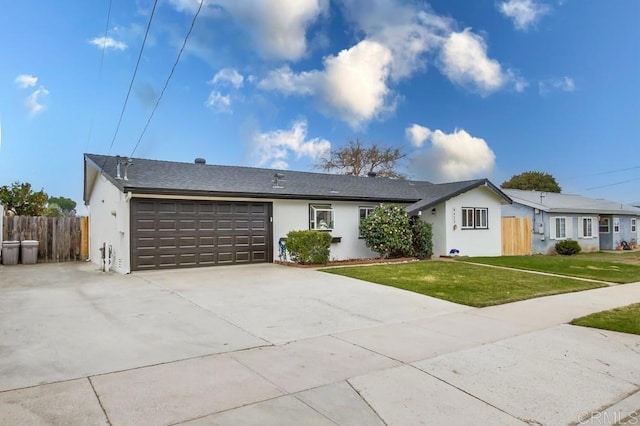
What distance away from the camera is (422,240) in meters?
17.1

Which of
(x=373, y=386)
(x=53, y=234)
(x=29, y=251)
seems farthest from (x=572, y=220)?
(x=29, y=251)

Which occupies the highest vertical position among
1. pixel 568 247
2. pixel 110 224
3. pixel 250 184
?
pixel 250 184

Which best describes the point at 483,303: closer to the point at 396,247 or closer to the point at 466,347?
the point at 466,347

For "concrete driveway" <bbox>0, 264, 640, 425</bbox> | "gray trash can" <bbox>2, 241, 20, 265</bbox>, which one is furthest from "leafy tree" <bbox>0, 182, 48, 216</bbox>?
"concrete driveway" <bbox>0, 264, 640, 425</bbox>

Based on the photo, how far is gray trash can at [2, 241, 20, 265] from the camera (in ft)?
49.9

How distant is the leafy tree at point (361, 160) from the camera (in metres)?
33.2

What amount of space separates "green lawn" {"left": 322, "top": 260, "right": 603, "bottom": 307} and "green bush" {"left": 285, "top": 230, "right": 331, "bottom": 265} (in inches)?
42.2

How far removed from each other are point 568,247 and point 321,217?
Answer: 1455 centimetres

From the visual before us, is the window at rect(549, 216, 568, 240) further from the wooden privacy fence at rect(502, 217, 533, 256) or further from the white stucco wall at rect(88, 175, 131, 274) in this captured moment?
the white stucco wall at rect(88, 175, 131, 274)

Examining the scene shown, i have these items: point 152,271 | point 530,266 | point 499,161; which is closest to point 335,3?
point 152,271

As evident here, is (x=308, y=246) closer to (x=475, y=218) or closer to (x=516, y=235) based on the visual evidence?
(x=475, y=218)

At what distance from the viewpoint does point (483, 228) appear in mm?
19281

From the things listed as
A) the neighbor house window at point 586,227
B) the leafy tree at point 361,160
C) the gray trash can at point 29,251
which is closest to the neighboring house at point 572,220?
the neighbor house window at point 586,227

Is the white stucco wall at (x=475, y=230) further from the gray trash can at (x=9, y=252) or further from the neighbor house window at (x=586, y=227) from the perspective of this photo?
the gray trash can at (x=9, y=252)
